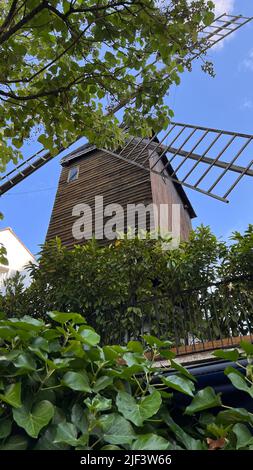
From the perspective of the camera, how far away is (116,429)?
1.24 meters

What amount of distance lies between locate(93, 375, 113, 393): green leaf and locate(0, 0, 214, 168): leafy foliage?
247 cm

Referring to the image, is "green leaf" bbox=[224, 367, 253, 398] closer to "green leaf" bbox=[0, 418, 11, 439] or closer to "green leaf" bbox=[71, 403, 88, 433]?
"green leaf" bbox=[71, 403, 88, 433]

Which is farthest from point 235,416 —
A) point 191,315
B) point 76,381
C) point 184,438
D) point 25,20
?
point 191,315

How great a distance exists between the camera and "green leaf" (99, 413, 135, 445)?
1.20m

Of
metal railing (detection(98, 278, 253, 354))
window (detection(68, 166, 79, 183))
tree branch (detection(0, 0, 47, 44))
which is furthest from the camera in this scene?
window (detection(68, 166, 79, 183))

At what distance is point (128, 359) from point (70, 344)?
0.81 ft

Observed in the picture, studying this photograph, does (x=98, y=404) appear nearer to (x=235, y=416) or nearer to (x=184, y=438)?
(x=184, y=438)

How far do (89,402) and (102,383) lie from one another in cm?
10

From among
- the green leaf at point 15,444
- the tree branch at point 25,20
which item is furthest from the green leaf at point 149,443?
the tree branch at point 25,20

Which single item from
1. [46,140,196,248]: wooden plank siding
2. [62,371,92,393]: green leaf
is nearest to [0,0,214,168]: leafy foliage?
[62,371,92,393]: green leaf

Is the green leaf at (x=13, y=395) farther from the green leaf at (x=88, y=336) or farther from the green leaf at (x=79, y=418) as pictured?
the green leaf at (x=88, y=336)

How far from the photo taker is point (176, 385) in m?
1.45
